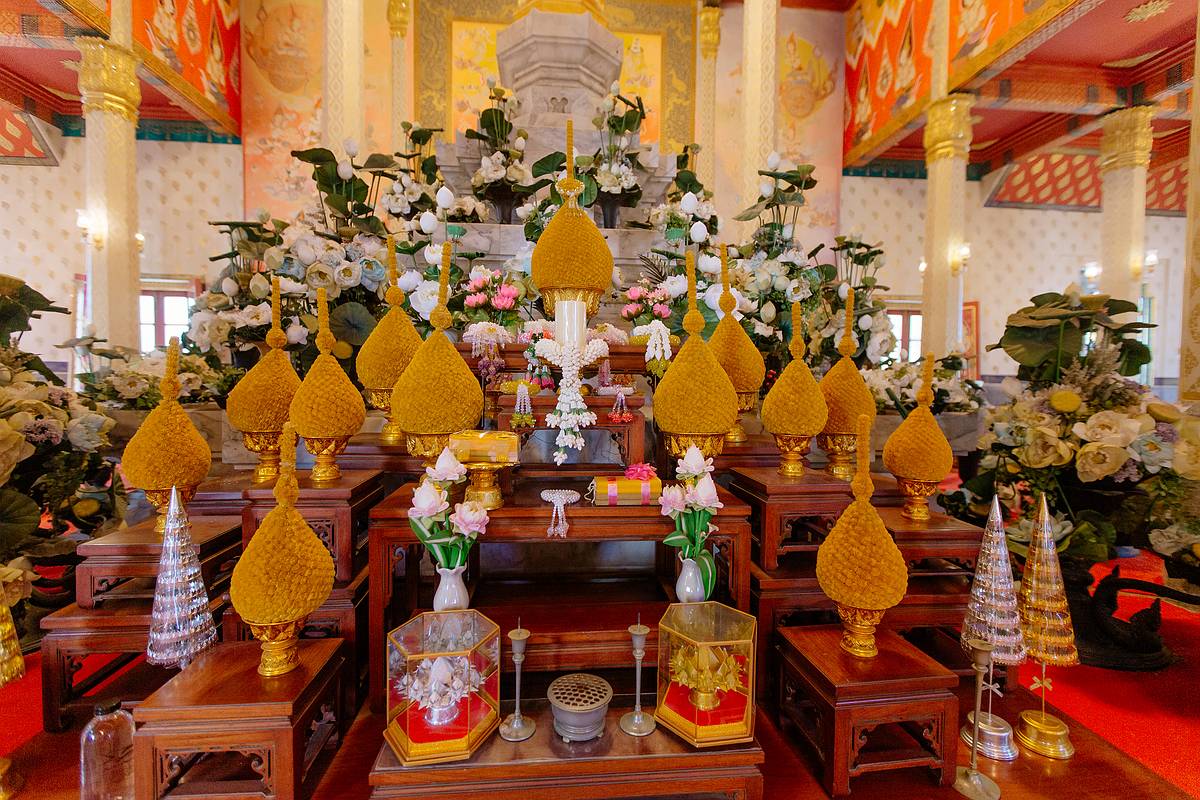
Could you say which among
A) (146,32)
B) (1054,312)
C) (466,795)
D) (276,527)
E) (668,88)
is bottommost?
(466,795)

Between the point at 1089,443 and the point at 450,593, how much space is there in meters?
2.25

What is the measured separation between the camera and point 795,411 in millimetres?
1735

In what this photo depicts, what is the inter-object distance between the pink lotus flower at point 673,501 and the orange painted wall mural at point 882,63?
7651mm

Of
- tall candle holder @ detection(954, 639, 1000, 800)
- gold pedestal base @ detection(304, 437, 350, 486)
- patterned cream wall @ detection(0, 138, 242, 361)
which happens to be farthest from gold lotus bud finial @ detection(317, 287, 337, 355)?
patterned cream wall @ detection(0, 138, 242, 361)

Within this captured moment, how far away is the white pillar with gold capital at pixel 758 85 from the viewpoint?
16.9 feet

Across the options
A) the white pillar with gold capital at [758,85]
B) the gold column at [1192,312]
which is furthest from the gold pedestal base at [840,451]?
the white pillar with gold capital at [758,85]

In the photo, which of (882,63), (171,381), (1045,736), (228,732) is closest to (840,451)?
(1045,736)

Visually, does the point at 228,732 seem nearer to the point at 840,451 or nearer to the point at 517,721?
the point at 517,721

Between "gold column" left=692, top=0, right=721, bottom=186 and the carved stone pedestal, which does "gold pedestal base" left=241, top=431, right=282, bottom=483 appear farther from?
"gold column" left=692, top=0, right=721, bottom=186

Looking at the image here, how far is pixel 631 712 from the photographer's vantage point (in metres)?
1.34

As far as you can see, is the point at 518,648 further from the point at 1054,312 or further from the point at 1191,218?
the point at 1191,218

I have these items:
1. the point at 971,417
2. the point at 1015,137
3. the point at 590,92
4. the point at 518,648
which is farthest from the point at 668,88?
the point at 518,648

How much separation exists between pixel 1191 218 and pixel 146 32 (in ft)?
29.7

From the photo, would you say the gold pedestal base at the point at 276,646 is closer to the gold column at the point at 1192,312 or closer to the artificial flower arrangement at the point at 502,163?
the artificial flower arrangement at the point at 502,163
